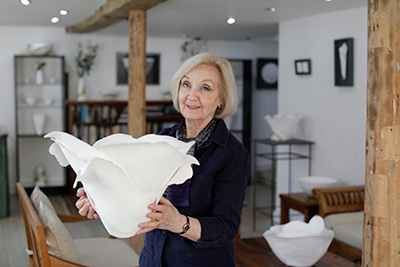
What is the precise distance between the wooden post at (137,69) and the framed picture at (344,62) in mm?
1875

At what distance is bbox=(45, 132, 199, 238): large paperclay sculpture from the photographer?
1.39 m

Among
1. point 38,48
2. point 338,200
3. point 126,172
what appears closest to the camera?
point 126,172

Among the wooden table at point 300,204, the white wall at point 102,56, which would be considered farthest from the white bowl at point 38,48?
the wooden table at point 300,204

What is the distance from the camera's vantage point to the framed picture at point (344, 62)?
5.08 m

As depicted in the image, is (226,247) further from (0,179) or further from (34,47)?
(34,47)

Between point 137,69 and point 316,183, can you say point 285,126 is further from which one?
point 137,69

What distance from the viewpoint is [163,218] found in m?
1.53

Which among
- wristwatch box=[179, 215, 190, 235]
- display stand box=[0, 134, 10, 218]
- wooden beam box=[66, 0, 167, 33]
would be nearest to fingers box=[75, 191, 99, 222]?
wristwatch box=[179, 215, 190, 235]

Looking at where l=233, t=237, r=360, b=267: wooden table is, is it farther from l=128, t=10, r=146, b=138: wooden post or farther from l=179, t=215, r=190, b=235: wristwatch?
l=128, t=10, r=146, b=138: wooden post

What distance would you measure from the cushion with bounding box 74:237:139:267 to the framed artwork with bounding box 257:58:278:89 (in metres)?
5.42

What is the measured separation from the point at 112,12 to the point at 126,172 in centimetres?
394

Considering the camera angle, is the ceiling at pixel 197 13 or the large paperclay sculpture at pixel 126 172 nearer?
the large paperclay sculpture at pixel 126 172

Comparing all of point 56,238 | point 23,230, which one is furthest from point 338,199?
point 23,230

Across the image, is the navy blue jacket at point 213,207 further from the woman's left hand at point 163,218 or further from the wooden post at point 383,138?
the wooden post at point 383,138
